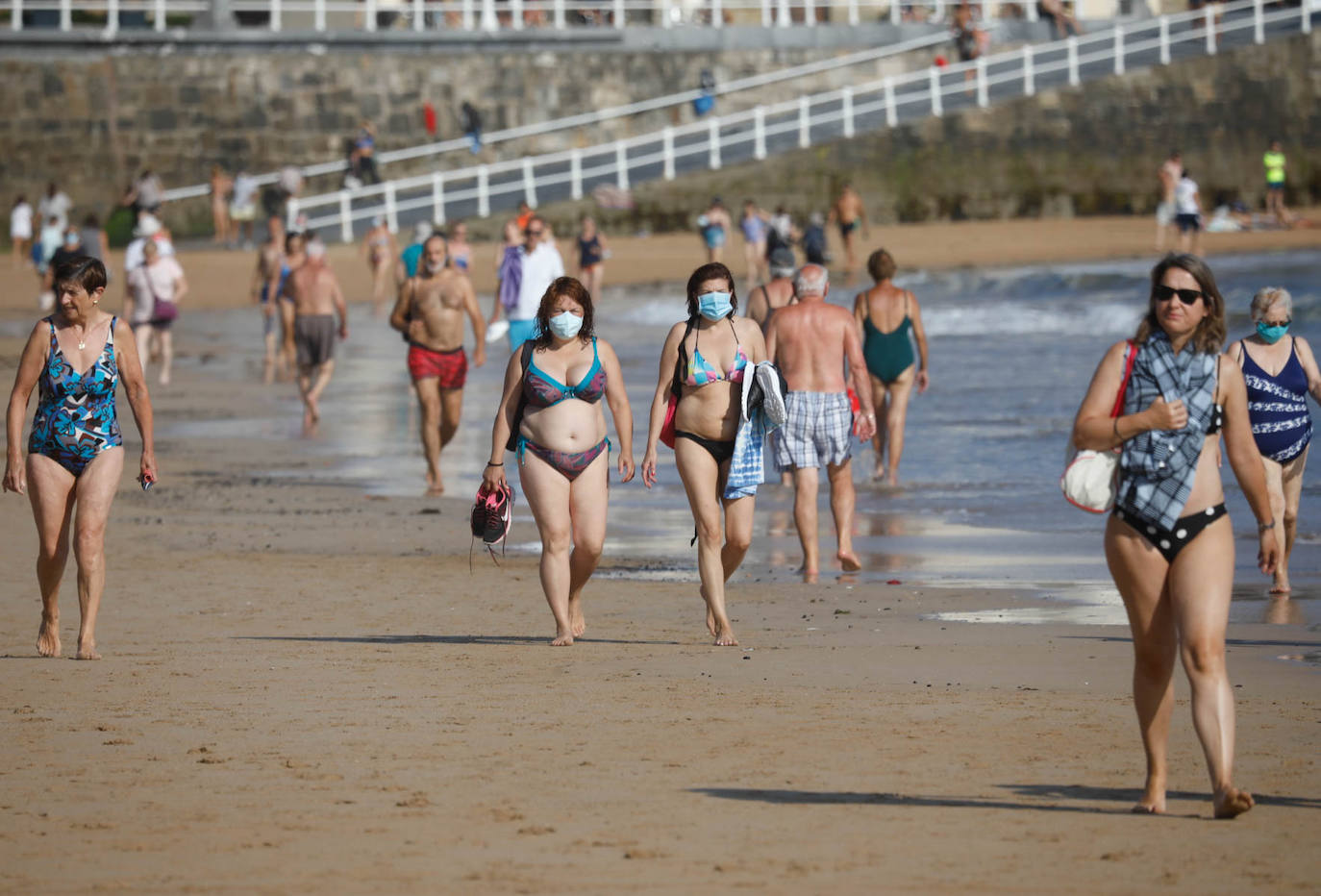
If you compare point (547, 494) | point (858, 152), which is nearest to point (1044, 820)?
point (547, 494)

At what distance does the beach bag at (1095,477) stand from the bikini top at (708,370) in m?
2.86

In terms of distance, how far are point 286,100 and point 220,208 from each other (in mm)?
3361

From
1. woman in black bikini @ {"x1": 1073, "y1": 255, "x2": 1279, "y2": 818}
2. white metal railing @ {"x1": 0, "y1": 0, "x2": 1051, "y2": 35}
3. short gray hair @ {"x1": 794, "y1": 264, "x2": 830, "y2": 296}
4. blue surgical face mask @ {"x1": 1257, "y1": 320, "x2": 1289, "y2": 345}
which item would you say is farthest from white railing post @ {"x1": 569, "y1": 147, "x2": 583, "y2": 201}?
Result: woman in black bikini @ {"x1": 1073, "y1": 255, "x2": 1279, "y2": 818}

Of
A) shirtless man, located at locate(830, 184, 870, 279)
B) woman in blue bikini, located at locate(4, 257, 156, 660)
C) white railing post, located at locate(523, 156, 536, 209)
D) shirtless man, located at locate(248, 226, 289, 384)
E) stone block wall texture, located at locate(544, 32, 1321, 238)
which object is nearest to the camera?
woman in blue bikini, located at locate(4, 257, 156, 660)

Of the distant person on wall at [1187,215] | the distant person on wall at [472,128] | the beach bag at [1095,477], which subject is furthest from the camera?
the distant person on wall at [472,128]

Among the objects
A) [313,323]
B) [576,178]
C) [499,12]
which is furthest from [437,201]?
[313,323]

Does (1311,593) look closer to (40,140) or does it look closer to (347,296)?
(347,296)

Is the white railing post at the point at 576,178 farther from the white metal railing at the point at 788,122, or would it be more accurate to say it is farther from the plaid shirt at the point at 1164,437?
the plaid shirt at the point at 1164,437

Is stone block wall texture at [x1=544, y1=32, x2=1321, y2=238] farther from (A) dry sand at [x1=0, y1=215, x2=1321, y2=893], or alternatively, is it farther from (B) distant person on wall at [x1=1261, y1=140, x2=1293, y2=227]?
(A) dry sand at [x1=0, y1=215, x2=1321, y2=893]

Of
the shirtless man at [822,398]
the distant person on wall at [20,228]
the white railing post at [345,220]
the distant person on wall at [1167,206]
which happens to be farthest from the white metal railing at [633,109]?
the shirtless man at [822,398]

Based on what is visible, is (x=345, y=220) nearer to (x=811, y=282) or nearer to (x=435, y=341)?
(x=435, y=341)

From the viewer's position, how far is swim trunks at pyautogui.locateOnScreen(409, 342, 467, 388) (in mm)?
13273

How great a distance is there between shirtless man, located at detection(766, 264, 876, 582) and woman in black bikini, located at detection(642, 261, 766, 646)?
1.81 m

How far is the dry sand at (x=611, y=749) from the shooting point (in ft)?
16.6
